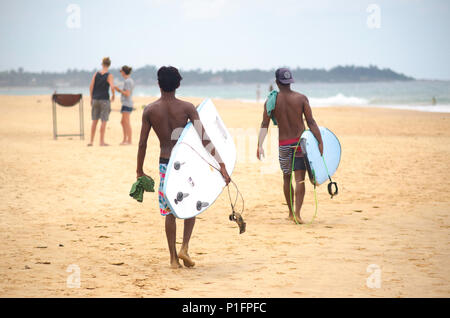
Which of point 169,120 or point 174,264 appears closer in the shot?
point 169,120

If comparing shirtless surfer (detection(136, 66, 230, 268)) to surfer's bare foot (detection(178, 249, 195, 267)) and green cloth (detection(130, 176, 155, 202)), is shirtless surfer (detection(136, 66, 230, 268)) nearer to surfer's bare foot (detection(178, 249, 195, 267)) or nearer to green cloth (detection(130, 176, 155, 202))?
green cloth (detection(130, 176, 155, 202))

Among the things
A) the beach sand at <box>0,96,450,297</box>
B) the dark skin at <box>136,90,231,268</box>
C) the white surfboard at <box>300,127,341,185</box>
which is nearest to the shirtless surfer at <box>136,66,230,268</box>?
the dark skin at <box>136,90,231,268</box>

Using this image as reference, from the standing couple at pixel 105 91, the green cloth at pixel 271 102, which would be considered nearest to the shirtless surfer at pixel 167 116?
the green cloth at pixel 271 102

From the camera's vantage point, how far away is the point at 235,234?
6617 millimetres

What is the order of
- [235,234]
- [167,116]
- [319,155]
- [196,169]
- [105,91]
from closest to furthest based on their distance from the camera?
[167,116]
[196,169]
[235,234]
[319,155]
[105,91]

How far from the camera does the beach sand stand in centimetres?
468

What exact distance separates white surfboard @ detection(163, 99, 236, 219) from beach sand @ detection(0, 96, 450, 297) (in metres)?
0.61

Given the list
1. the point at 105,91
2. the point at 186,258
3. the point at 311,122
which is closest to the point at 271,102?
the point at 311,122

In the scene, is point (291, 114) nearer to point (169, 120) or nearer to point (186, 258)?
point (169, 120)

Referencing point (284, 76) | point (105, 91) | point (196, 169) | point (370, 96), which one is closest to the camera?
point (196, 169)

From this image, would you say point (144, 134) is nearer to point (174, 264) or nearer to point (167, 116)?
point (167, 116)

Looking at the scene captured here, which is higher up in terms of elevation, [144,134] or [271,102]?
[271,102]

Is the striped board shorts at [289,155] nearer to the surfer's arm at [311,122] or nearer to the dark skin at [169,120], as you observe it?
the surfer's arm at [311,122]

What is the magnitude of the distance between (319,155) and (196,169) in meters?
2.29
